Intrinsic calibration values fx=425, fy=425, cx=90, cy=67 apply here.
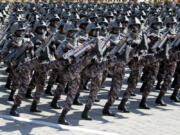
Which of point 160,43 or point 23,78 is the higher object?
point 160,43

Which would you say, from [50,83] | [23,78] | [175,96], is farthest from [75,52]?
[175,96]

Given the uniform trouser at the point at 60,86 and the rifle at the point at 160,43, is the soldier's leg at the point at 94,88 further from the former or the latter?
the rifle at the point at 160,43

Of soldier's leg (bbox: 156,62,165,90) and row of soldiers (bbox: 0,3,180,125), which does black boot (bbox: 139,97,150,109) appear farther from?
soldier's leg (bbox: 156,62,165,90)

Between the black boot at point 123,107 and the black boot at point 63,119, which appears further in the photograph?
the black boot at point 123,107

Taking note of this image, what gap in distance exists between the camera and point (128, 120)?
10000 millimetres

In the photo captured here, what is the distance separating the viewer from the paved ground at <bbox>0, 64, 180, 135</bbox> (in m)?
8.91

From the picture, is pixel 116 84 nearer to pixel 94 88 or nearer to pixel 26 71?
pixel 94 88

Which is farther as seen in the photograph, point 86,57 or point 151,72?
point 151,72

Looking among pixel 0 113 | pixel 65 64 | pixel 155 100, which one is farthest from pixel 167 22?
pixel 0 113

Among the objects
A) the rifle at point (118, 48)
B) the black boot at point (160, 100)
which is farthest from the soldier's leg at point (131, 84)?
the black boot at point (160, 100)

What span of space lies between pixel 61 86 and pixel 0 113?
160 cm

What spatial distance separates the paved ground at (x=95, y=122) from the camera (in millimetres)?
8914

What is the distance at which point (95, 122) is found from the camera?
31.7ft

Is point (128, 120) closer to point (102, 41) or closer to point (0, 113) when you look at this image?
point (102, 41)
